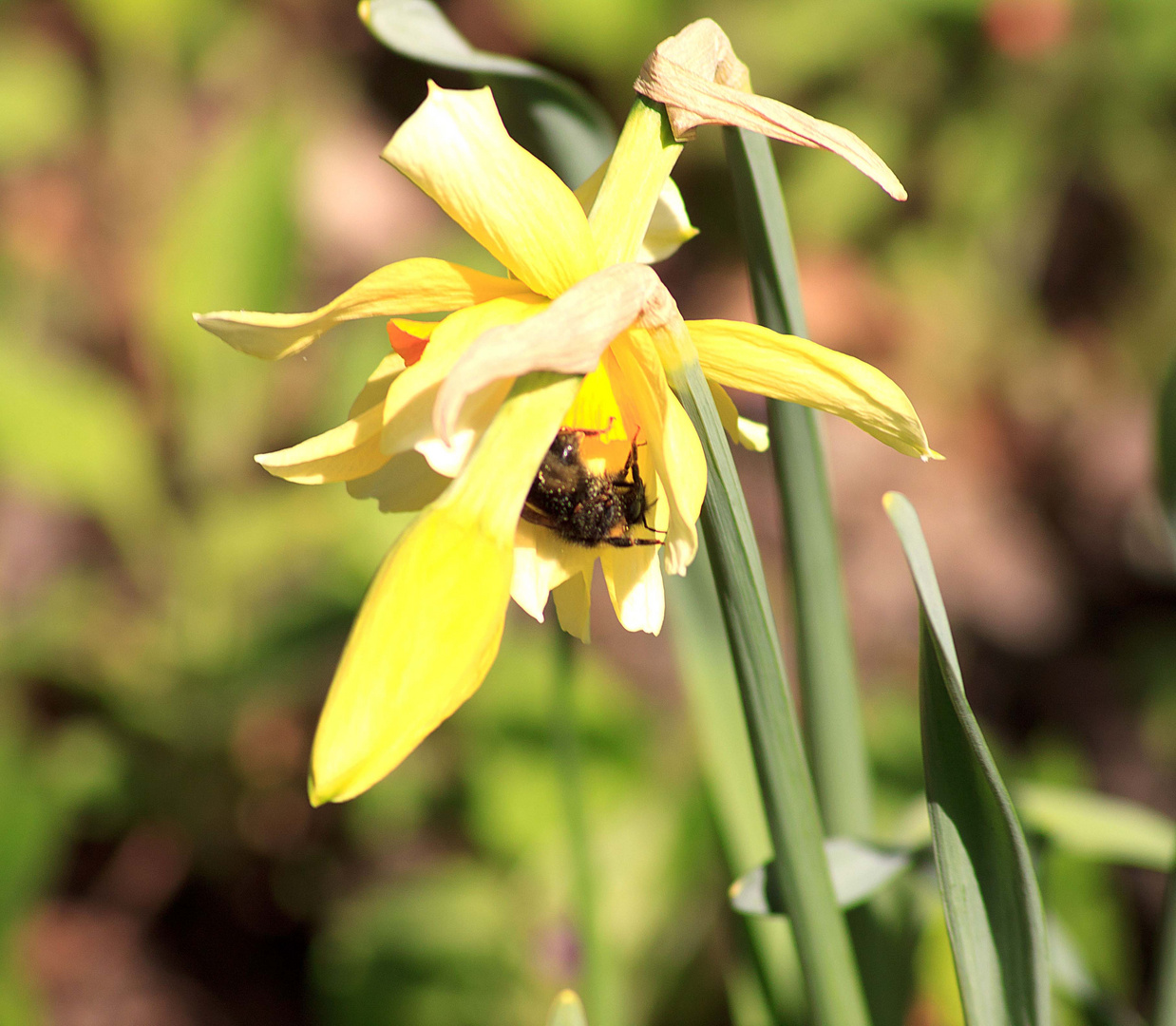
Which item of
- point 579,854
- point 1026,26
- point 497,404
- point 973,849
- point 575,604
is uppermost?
point 1026,26

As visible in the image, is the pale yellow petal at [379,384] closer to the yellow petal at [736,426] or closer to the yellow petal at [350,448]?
the yellow petal at [350,448]

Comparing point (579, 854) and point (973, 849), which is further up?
point (973, 849)

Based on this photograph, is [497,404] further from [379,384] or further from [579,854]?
[579,854]

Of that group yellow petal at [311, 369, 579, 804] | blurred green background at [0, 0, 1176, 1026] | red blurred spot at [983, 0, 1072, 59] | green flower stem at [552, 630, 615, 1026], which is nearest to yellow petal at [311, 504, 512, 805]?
yellow petal at [311, 369, 579, 804]

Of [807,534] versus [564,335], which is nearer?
[564,335]

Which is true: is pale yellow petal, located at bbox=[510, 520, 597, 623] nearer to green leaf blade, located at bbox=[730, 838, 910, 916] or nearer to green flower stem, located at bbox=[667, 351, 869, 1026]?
green flower stem, located at bbox=[667, 351, 869, 1026]

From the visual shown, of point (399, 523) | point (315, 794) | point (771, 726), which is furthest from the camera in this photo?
point (399, 523)

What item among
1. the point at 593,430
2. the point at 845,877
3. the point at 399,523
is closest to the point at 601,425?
the point at 593,430

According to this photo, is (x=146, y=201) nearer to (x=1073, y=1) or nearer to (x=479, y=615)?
(x=1073, y=1)

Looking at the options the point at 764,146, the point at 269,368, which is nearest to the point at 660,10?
the point at 269,368
